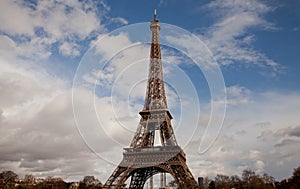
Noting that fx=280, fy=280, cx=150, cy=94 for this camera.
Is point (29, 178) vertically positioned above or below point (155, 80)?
below

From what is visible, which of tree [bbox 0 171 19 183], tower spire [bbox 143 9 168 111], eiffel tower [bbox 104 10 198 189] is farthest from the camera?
tree [bbox 0 171 19 183]

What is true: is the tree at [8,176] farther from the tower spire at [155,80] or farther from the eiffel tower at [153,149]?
the tower spire at [155,80]

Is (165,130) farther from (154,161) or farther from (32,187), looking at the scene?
(32,187)

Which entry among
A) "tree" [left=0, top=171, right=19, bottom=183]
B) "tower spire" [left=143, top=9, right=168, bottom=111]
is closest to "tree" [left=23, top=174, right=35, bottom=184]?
"tree" [left=0, top=171, right=19, bottom=183]

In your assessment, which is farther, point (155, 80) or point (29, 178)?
point (29, 178)

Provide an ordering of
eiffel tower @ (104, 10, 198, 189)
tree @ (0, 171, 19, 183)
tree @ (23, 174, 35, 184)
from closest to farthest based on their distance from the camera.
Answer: eiffel tower @ (104, 10, 198, 189)
tree @ (0, 171, 19, 183)
tree @ (23, 174, 35, 184)

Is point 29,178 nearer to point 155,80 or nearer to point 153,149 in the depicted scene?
point 153,149

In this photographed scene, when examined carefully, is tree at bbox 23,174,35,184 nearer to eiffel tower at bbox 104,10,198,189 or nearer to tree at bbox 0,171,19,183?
tree at bbox 0,171,19,183

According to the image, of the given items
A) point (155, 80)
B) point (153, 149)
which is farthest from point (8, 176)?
point (155, 80)


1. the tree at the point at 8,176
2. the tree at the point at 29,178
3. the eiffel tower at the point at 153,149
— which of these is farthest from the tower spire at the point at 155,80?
the tree at the point at 29,178
